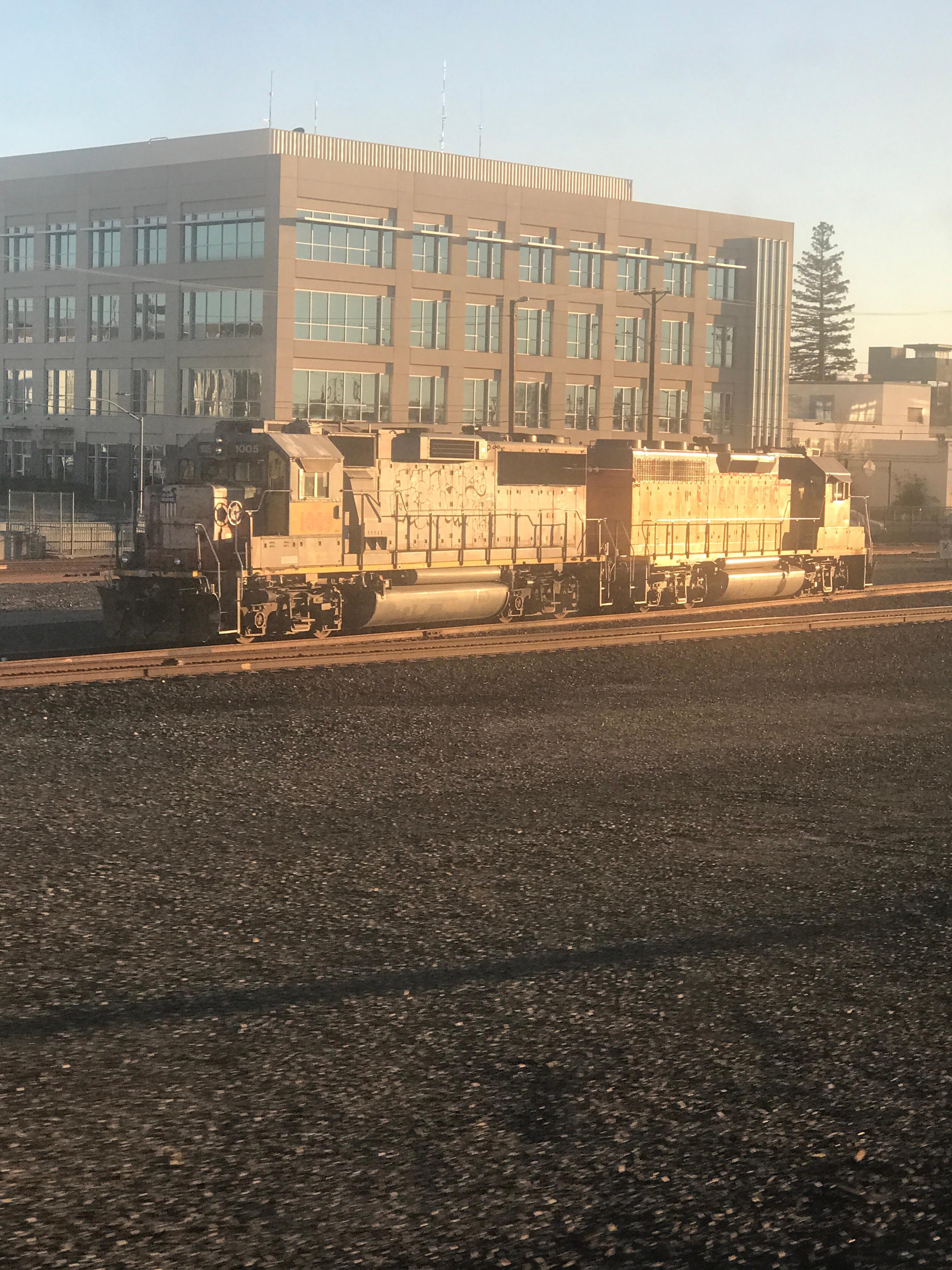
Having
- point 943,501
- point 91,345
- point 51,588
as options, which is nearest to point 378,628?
point 51,588

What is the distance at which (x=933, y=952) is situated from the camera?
28.5 feet

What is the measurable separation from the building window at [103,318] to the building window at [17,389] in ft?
17.7

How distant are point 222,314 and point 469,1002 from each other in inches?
2702

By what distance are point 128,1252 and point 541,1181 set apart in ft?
5.18

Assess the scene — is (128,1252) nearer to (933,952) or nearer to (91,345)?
(933,952)

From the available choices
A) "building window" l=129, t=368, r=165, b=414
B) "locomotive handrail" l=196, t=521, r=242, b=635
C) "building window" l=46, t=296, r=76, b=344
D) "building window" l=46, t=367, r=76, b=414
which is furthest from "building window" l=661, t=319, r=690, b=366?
"locomotive handrail" l=196, t=521, r=242, b=635

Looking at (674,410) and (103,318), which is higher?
(103,318)

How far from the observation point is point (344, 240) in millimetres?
72438

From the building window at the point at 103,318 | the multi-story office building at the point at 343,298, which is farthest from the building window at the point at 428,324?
the building window at the point at 103,318

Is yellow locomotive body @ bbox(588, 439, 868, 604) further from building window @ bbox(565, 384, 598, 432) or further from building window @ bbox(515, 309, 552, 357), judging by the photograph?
building window @ bbox(565, 384, 598, 432)

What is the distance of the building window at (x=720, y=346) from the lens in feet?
286

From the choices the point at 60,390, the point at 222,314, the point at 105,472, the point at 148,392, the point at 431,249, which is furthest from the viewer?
the point at 60,390

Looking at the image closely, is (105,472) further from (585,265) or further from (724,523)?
(724,523)

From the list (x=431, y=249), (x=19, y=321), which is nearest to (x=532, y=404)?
(x=431, y=249)
